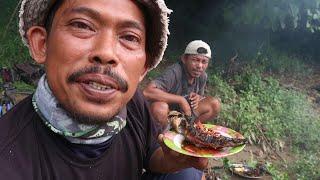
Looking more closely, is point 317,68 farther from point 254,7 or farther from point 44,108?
point 44,108

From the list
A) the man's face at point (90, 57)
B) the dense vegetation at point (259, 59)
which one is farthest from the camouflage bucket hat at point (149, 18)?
the dense vegetation at point (259, 59)

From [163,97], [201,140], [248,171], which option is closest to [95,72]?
[201,140]

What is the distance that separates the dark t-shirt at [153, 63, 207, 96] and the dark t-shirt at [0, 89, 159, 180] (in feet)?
10.2

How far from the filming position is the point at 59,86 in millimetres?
1833

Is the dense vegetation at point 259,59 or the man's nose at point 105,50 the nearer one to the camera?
the man's nose at point 105,50

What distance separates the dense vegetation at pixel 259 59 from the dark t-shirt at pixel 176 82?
101 cm

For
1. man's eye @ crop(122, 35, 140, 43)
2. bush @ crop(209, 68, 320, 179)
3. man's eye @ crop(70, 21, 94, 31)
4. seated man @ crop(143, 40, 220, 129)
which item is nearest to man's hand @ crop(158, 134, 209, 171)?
man's eye @ crop(122, 35, 140, 43)

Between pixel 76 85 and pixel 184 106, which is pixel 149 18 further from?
pixel 184 106

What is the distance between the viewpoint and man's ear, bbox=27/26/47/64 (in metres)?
1.97

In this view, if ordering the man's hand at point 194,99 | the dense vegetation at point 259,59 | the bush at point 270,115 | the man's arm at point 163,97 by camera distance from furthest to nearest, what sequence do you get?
the dense vegetation at point 259,59 → the bush at point 270,115 → the man's hand at point 194,99 → the man's arm at point 163,97

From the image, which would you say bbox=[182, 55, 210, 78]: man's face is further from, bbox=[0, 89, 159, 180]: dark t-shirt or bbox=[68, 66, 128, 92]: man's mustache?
bbox=[68, 66, 128, 92]: man's mustache

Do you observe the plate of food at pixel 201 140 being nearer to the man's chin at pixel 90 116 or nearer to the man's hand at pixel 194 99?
the man's chin at pixel 90 116

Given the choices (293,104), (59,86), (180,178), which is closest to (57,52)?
(59,86)

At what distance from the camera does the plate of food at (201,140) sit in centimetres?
224
